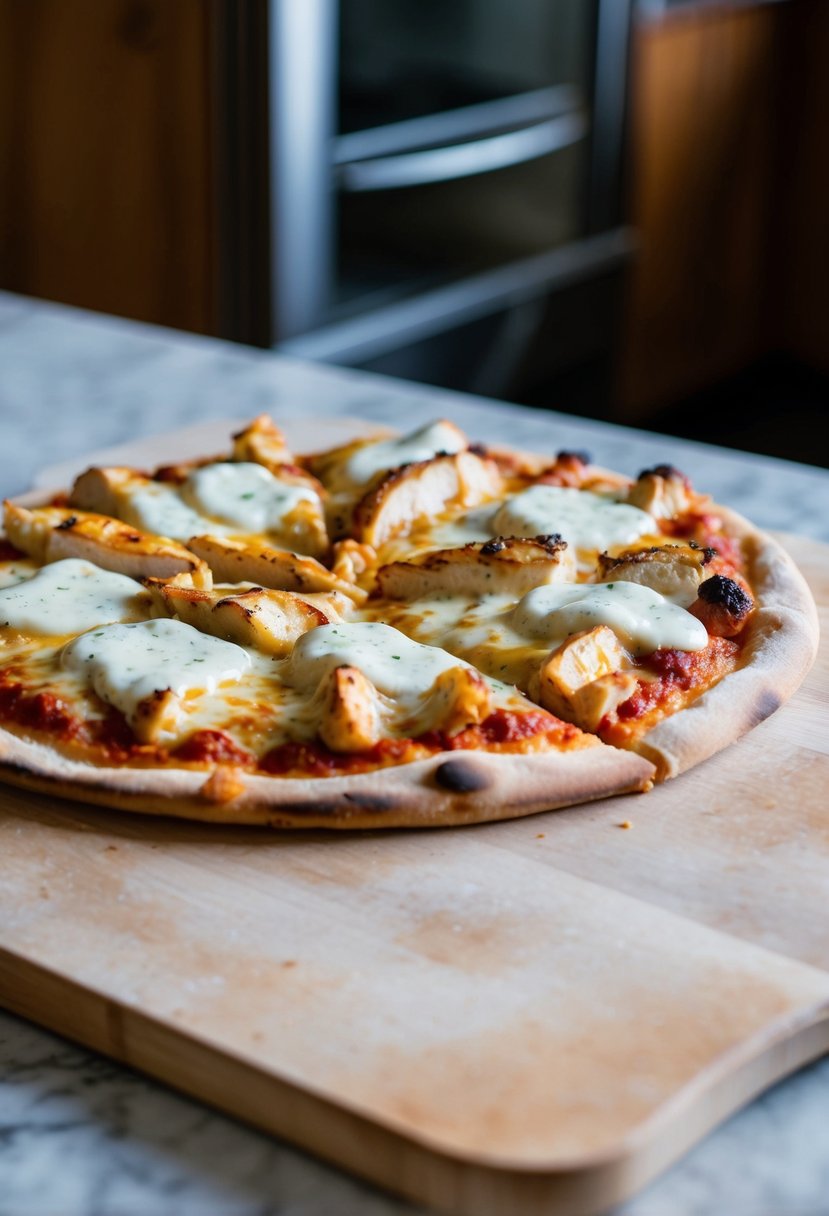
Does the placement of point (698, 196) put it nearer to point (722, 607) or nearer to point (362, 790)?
point (722, 607)

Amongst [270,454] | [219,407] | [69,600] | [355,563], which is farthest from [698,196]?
[69,600]

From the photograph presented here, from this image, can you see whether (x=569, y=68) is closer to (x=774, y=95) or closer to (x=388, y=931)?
(x=774, y=95)

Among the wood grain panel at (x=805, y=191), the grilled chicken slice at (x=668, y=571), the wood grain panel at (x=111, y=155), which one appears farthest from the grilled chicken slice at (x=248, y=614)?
the wood grain panel at (x=805, y=191)

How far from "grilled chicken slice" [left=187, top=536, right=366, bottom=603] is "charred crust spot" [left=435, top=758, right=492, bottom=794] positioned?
1.31 ft

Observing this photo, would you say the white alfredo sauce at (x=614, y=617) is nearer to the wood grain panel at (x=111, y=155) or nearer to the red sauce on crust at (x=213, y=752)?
the red sauce on crust at (x=213, y=752)

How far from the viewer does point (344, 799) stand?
4.09 feet

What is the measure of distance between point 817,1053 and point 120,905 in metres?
0.53

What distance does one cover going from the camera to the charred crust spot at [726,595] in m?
1.53

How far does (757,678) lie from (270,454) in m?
0.74

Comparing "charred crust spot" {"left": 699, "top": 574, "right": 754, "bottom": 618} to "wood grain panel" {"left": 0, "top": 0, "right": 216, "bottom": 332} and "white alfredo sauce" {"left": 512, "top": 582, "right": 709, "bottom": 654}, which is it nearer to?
"white alfredo sauce" {"left": 512, "top": 582, "right": 709, "bottom": 654}

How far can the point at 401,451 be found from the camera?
1.92 m

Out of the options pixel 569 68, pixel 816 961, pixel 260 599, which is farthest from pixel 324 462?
pixel 569 68

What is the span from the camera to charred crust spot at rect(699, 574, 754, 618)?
1.53 m

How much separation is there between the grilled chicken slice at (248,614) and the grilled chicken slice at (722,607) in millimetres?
384
